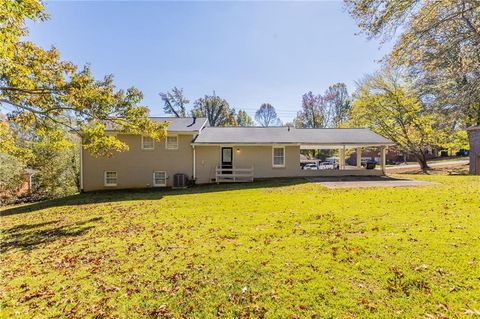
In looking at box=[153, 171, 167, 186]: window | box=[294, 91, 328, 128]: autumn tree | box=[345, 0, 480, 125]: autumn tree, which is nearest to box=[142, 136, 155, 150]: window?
box=[153, 171, 167, 186]: window

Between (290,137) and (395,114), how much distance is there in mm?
16419

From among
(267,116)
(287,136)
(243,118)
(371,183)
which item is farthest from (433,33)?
(267,116)

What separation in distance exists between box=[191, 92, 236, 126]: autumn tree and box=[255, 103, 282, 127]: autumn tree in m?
13.5

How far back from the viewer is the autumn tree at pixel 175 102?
45.8m

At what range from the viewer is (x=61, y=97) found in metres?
8.98

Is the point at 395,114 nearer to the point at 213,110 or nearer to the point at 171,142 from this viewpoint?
the point at 171,142

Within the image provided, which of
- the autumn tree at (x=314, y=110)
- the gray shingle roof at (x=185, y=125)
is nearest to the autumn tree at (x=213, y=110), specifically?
the autumn tree at (x=314, y=110)

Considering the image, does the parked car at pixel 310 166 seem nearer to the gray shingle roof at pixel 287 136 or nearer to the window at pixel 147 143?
the gray shingle roof at pixel 287 136

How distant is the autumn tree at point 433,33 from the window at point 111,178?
56.5 feet

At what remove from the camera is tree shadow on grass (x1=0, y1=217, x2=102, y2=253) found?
730 centimetres

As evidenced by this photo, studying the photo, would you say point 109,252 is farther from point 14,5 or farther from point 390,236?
point 390,236

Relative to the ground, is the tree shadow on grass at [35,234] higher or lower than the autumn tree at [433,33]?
lower

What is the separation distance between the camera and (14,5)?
4.55m

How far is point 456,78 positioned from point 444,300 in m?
8.31
